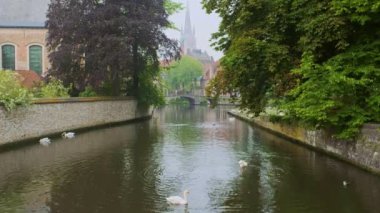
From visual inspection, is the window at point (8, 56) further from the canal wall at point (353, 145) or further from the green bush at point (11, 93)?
the canal wall at point (353, 145)

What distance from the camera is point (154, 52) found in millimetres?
38344

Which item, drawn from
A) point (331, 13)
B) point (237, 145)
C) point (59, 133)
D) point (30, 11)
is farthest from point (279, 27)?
point (30, 11)

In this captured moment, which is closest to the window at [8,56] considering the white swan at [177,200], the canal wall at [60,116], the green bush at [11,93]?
the canal wall at [60,116]

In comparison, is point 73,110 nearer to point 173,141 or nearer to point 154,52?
point 173,141

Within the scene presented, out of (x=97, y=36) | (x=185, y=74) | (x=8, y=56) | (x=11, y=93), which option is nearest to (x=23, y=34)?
(x=8, y=56)

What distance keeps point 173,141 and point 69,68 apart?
13.0 metres

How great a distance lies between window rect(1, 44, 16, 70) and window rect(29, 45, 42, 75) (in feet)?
5.18

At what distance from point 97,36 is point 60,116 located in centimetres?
805

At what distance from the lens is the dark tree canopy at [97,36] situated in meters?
33.4

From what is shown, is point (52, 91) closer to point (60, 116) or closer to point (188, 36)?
point (60, 116)

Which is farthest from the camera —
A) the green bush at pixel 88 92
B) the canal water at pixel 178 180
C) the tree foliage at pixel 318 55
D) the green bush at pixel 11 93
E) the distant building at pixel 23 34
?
the distant building at pixel 23 34

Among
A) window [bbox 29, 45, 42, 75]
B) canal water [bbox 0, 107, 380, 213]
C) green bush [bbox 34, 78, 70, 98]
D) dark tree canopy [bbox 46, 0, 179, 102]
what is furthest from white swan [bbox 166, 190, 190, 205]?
window [bbox 29, 45, 42, 75]

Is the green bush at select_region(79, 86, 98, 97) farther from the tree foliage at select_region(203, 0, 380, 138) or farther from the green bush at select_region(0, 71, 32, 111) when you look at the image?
the tree foliage at select_region(203, 0, 380, 138)

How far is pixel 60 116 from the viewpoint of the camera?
2762 centimetres
